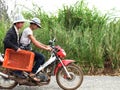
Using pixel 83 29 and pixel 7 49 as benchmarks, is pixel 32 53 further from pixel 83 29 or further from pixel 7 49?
pixel 83 29

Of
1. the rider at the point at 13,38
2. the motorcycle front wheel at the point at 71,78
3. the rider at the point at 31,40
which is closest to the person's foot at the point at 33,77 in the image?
the rider at the point at 31,40

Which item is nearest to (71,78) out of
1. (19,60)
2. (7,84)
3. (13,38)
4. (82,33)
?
(19,60)

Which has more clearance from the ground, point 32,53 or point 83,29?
point 32,53

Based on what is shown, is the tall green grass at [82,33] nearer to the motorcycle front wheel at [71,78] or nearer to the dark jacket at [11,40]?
the motorcycle front wheel at [71,78]

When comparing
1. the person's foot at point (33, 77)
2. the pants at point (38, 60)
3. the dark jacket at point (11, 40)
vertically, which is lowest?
the person's foot at point (33, 77)

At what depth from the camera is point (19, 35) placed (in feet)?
30.3

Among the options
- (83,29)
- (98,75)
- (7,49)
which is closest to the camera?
(7,49)

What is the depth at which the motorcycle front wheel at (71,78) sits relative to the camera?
364 inches

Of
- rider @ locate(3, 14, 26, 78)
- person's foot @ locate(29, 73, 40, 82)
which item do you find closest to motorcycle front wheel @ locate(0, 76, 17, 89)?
person's foot @ locate(29, 73, 40, 82)

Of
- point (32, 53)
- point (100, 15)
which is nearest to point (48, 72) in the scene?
point (32, 53)

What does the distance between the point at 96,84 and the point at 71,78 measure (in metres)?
0.88

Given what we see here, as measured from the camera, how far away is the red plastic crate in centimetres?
892

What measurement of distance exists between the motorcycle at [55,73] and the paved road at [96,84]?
250mm

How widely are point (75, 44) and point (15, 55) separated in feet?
9.36
